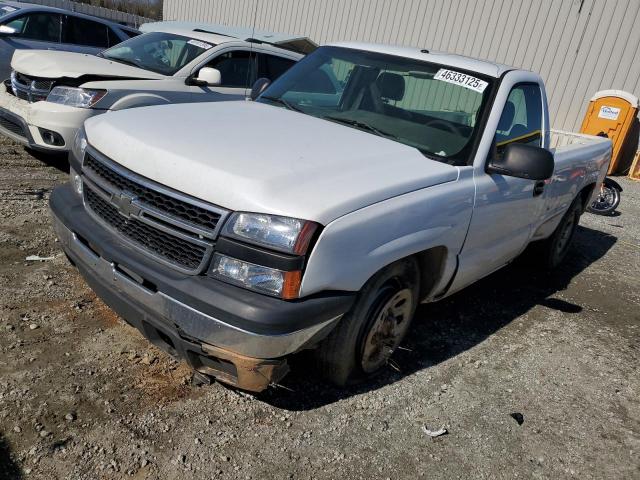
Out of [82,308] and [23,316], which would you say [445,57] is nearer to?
[82,308]

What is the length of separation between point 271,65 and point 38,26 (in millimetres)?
4314

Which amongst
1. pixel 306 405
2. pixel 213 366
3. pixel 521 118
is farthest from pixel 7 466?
pixel 521 118

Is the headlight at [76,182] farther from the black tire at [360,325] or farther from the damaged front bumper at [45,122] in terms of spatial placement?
the damaged front bumper at [45,122]

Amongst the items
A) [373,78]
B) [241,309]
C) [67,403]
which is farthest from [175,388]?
[373,78]

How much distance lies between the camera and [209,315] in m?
2.27

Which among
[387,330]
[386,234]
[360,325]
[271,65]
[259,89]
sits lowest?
[387,330]

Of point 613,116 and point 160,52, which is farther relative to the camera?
point 613,116

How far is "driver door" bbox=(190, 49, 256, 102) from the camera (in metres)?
6.34

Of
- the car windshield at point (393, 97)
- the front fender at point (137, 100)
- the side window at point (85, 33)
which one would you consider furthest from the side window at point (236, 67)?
the side window at point (85, 33)

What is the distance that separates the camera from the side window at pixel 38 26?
8.53 m

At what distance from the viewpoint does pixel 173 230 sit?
2.42m

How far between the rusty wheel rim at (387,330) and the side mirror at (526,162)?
37.1 inches

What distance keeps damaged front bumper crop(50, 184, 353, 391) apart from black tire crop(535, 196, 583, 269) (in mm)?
3424

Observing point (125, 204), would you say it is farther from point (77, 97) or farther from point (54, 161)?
point (54, 161)
